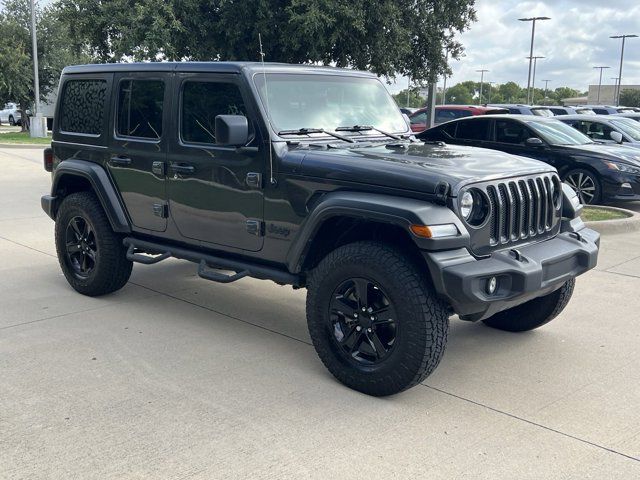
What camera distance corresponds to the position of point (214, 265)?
5.02 metres

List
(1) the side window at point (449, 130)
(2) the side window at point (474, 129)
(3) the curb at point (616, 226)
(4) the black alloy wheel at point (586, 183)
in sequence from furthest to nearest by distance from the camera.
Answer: (1) the side window at point (449, 130) < (2) the side window at point (474, 129) < (4) the black alloy wheel at point (586, 183) < (3) the curb at point (616, 226)

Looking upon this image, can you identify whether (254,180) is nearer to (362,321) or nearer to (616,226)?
(362,321)

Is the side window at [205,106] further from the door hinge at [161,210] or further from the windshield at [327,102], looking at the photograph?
the door hinge at [161,210]

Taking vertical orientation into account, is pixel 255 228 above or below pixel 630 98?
below

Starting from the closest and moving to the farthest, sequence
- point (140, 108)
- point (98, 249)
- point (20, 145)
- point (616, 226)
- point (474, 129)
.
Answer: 1. point (140, 108)
2. point (98, 249)
3. point (616, 226)
4. point (474, 129)
5. point (20, 145)

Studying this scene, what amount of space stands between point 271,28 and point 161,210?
9969mm

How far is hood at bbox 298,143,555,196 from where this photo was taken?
3834mm

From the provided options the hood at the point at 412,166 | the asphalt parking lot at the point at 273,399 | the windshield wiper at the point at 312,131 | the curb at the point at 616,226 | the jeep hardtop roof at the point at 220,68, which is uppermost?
the jeep hardtop roof at the point at 220,68

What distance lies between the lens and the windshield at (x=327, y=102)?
186 inches

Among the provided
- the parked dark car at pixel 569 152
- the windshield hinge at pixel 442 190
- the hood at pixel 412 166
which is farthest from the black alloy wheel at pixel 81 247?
the parked dark car at pixel 569 152

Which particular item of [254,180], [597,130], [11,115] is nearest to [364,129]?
[254,180]

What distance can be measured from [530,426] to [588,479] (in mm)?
542

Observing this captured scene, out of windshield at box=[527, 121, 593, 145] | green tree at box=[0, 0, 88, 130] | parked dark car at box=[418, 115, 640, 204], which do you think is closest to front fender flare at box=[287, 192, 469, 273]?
parked dark car at box=[418, 115, 640, 204]

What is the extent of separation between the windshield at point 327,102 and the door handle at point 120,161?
55.4 inches
